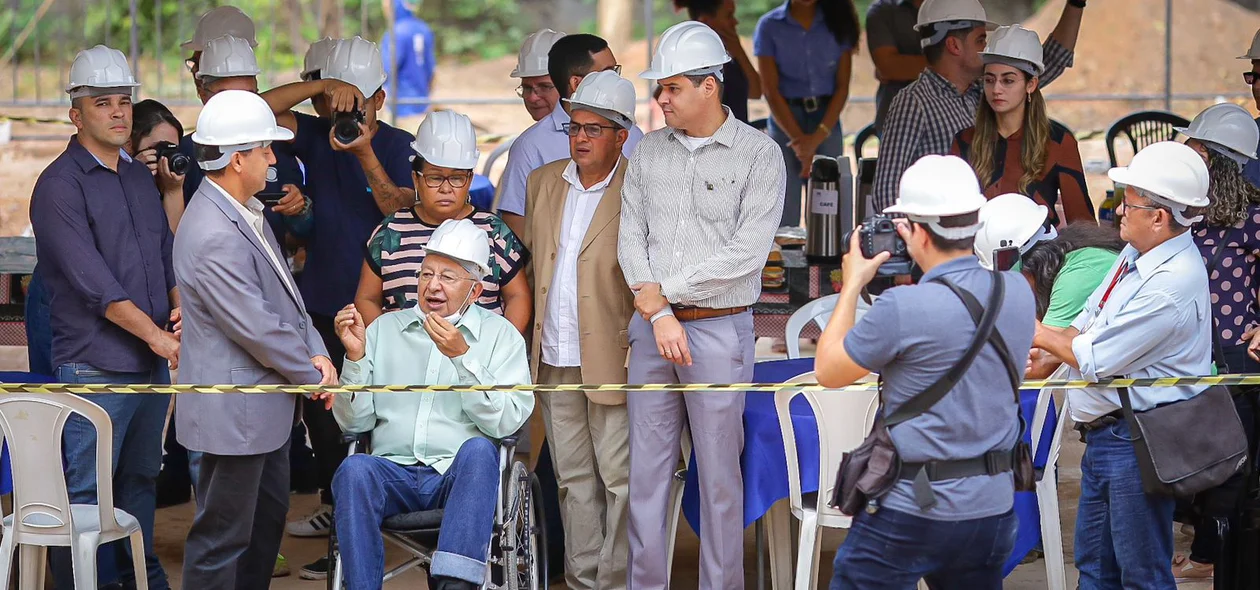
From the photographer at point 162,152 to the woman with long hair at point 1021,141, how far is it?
106 inches

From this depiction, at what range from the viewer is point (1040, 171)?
4988mm

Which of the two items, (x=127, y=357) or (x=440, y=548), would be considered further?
(x=127, y=357)

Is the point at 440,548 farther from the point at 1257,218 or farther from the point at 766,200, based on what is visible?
the point at 1257,218

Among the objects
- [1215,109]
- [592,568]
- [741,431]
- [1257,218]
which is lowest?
[592,568]

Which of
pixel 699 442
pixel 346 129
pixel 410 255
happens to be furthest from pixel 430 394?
pixel 346 129

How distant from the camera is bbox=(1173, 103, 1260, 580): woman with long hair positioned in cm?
419

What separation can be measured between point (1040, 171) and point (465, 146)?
196 centimetres

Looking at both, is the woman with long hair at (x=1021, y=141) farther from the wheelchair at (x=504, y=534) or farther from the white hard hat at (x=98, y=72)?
the white hard hat at (x=98, y=72)

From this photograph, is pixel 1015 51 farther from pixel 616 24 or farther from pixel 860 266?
pixel 616 24

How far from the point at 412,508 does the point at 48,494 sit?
1.01 meters

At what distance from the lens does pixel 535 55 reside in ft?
17.9

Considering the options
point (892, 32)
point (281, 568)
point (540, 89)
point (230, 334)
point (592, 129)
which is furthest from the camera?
point (892, 32)

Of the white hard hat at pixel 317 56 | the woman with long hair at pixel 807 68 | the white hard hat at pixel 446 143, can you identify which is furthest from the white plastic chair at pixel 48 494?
the woman with long hair at pixel 807 68

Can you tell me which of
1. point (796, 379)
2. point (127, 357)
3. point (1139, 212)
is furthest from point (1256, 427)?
point (127, 357)
